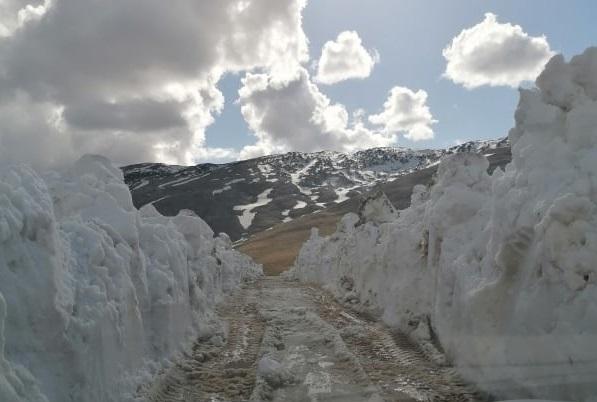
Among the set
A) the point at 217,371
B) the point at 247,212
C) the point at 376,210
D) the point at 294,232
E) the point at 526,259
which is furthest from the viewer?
the point at 247,212

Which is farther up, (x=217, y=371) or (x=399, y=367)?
(x=217, y=371)

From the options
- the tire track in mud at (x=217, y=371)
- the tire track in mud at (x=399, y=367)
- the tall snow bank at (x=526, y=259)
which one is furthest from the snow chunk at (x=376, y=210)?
the tire track in mud at (x=217, y=371)

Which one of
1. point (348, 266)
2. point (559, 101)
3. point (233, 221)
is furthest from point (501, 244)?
point (233, 221)

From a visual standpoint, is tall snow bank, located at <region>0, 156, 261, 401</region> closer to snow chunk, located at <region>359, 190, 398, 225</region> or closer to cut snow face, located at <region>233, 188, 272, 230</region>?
snow chunk, located at <region>359, 190, 398, 225</region>

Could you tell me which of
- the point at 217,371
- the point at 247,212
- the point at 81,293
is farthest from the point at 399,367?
the point at 247,212

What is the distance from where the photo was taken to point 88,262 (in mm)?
9555

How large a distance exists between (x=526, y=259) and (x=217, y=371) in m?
7.02

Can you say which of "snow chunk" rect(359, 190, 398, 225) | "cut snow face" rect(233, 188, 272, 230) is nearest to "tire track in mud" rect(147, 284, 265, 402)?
"snow chunk" rect(359, 190, 398, 225)

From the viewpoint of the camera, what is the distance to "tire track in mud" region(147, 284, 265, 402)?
9969 millimetres

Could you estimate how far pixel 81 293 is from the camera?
8648 mm

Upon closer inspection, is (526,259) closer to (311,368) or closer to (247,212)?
(311,368)

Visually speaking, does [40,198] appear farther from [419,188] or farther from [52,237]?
[419,188]

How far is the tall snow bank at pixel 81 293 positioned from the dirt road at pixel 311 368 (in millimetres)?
933

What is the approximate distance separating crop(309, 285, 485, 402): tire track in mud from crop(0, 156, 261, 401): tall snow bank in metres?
4.66
